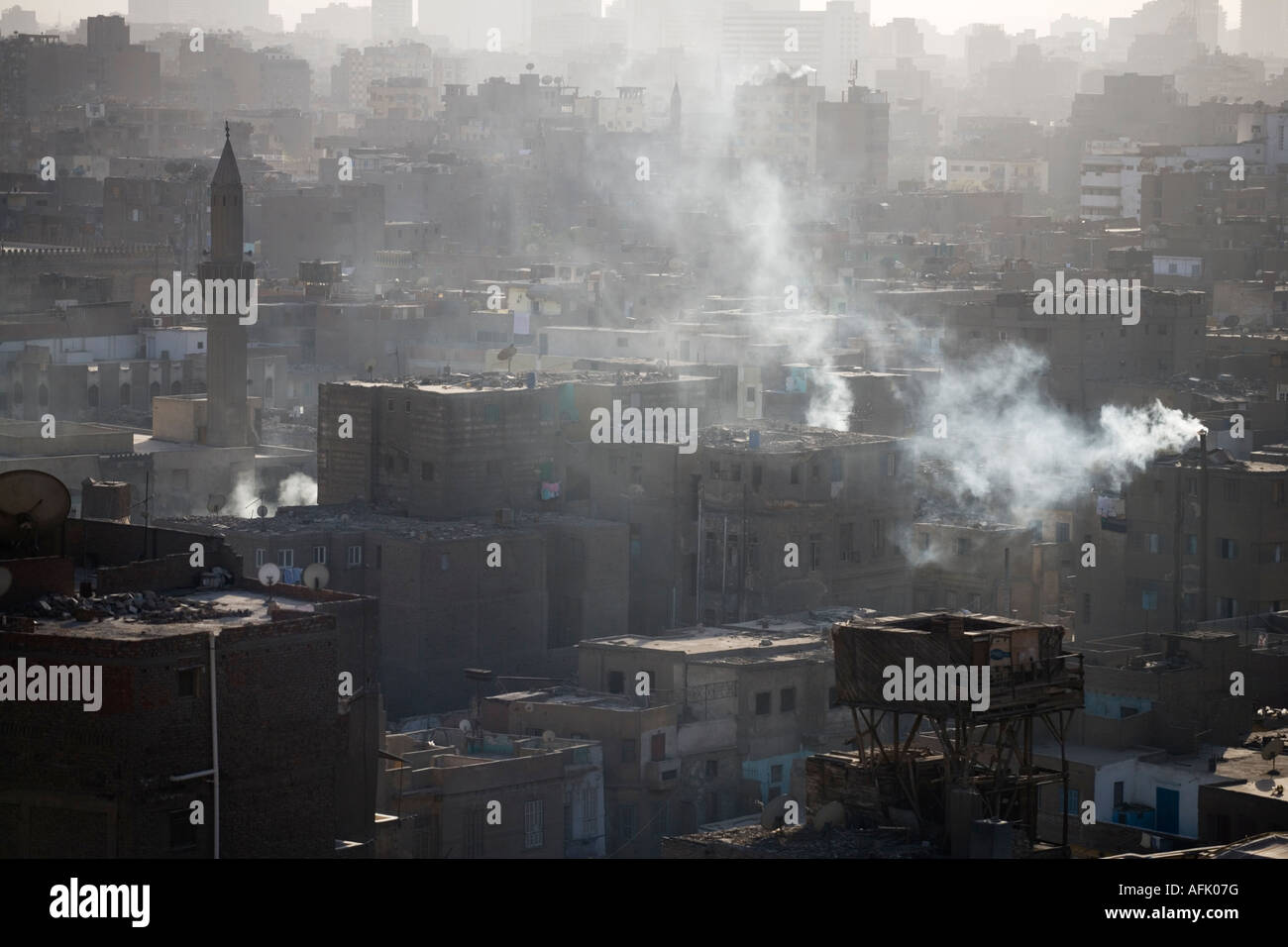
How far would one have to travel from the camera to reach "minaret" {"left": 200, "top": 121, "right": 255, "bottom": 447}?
51750 millimetres

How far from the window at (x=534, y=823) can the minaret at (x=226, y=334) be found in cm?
2182

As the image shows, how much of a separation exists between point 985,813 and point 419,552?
17.2 metres

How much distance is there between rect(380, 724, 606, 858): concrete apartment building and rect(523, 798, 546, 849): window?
0.01 meters

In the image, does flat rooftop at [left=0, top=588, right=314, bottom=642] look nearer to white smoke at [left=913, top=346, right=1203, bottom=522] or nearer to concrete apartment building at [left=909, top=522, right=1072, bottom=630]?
concrete apartment building at [left=909, top=522, right=1072, bottom=630]

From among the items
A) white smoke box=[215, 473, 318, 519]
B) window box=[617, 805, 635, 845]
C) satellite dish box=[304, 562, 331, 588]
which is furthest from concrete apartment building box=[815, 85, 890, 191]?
satellite dish box=[304, 562, 331, 588]

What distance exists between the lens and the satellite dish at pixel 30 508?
23.5m

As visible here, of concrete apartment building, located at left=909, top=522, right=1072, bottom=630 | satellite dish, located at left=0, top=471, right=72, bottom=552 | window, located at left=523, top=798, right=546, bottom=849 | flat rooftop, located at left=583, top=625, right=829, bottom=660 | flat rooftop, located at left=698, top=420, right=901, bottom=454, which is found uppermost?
flat rooftop, located at left=698, top=420, right=901, bottom=454

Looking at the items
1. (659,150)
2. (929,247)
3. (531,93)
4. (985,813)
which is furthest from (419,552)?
(531,93)

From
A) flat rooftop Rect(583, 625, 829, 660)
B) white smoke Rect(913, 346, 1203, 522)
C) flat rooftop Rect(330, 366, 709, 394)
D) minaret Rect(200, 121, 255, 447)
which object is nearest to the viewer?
flat rooftop Rect(583, 625, 829, 660)

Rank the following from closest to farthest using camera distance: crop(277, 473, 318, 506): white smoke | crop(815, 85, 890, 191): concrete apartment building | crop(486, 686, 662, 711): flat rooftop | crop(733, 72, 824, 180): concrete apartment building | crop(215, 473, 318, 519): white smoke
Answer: crop(486, 686, 662, 711): flat rooftop → crop(215, 473, 318, 519): white smoke → crop(277, 473, 318, 506): white smoke → crop(815, 85, 890, 191): concrete apartment building → crop(733, 72, 824, 180): concrete apartment building

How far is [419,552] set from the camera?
38.1 m

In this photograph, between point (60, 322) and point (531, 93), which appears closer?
point (60, 322)
